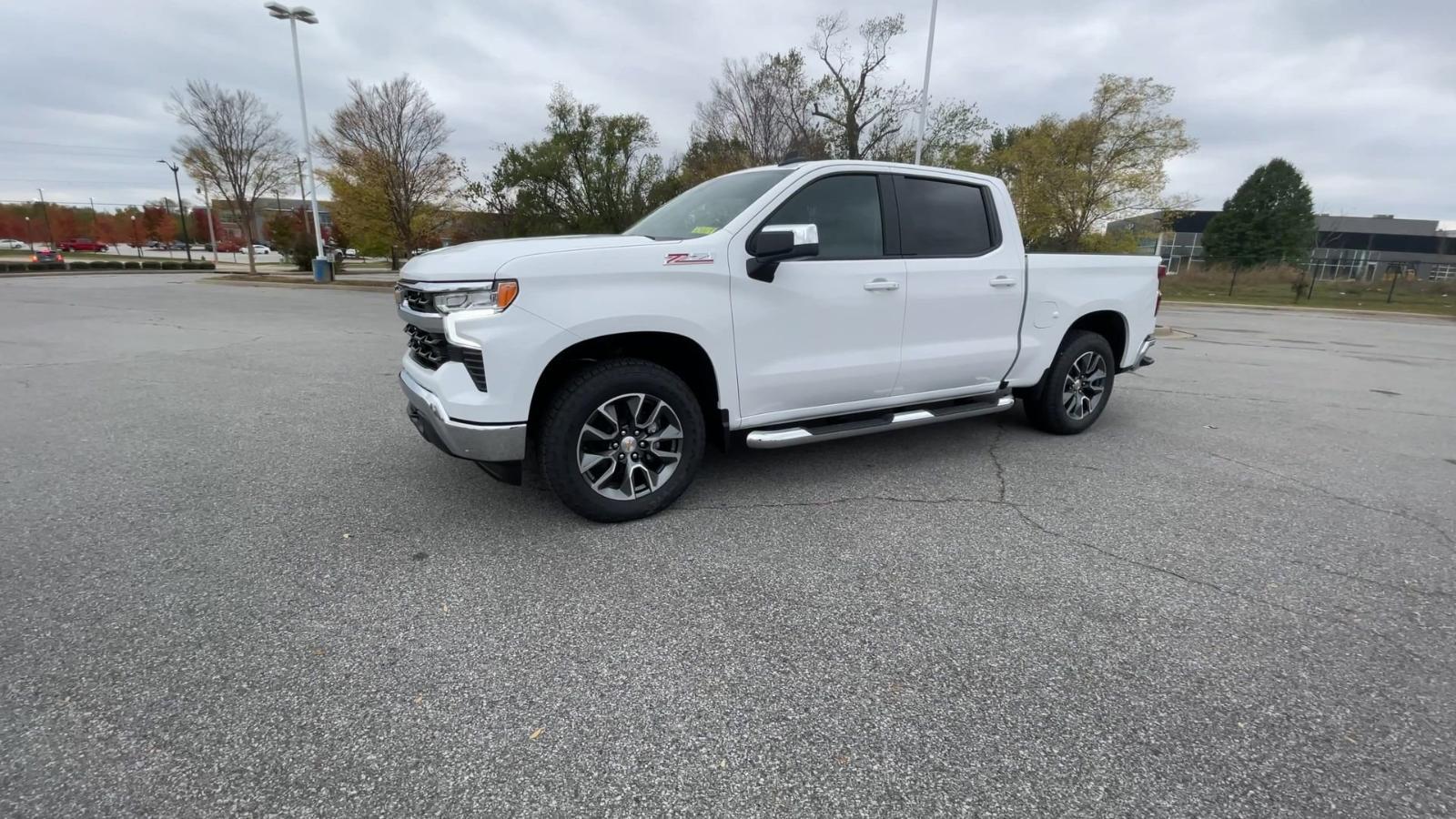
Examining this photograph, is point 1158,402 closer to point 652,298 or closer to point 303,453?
point 652,298

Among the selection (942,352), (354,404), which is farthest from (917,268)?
(354,404)

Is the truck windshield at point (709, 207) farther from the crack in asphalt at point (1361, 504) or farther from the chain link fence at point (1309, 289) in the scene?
the chain link fence at point (1309, 289)

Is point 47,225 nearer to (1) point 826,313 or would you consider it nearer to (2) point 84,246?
(2) point 84,246

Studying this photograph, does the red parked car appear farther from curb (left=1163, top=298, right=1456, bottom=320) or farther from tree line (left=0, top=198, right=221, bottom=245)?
curb (left=1163, top=298, right=1456, bottom=320)

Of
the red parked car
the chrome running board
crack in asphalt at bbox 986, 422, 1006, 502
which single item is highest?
the red parked car

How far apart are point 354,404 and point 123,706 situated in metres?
4.32

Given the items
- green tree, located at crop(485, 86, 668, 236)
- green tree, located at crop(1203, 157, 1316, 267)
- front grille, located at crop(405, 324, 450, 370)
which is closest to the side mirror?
front grille, located at crop(405, 324, 450, 370)

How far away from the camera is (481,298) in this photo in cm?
307

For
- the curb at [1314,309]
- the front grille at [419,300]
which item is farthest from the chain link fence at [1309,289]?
the front grille at [419,300]

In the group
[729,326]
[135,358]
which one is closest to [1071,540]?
[729,326]

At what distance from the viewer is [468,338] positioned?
10.0ft

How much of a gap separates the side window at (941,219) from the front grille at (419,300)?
107 inches

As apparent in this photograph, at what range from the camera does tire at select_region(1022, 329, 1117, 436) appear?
17.0 ft

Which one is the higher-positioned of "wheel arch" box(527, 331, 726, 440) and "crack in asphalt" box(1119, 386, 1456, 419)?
"wheel arch" box(527, 331, 726, 440)
